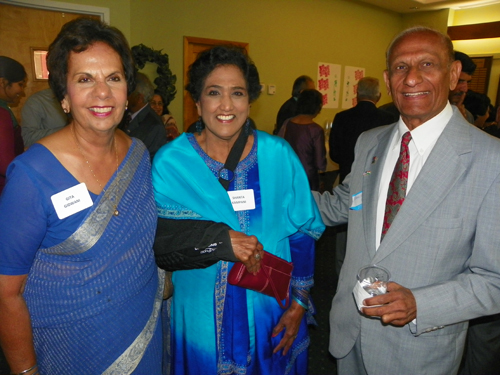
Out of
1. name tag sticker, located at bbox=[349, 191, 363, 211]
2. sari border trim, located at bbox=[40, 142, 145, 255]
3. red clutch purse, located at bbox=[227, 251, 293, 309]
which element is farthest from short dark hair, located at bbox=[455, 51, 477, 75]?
sari border trim, located at bbox=[40, 142, 145, 255]

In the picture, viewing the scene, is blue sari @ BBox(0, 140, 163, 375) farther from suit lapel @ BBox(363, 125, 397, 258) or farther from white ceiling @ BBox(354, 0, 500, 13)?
white ceiling @ BBox(354, 0, 500, 13)

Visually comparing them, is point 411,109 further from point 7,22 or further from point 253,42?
point 253,42

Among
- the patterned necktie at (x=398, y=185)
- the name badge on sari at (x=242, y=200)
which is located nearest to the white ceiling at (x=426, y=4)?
the patterned necktie at (x=398, y=185)

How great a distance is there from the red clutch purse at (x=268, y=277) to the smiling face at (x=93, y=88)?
0.80 metres

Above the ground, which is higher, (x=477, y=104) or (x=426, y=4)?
(x=426, y=4)

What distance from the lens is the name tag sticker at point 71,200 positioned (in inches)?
49.9

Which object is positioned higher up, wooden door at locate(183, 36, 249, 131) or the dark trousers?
wooden door at locate(183, 36, 249, 131)

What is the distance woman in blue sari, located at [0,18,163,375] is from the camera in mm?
1245

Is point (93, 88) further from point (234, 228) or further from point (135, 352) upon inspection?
point (135, 352)

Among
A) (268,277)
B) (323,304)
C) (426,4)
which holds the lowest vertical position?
(323,304)

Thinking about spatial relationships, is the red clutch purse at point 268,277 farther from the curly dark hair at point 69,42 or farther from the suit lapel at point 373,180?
the curly dark hair at point 69,42

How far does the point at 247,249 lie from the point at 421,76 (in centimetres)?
99

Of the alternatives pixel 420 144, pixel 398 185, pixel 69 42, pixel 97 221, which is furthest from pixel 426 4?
pixel 97 221

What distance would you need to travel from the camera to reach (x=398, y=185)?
143 centimetres
